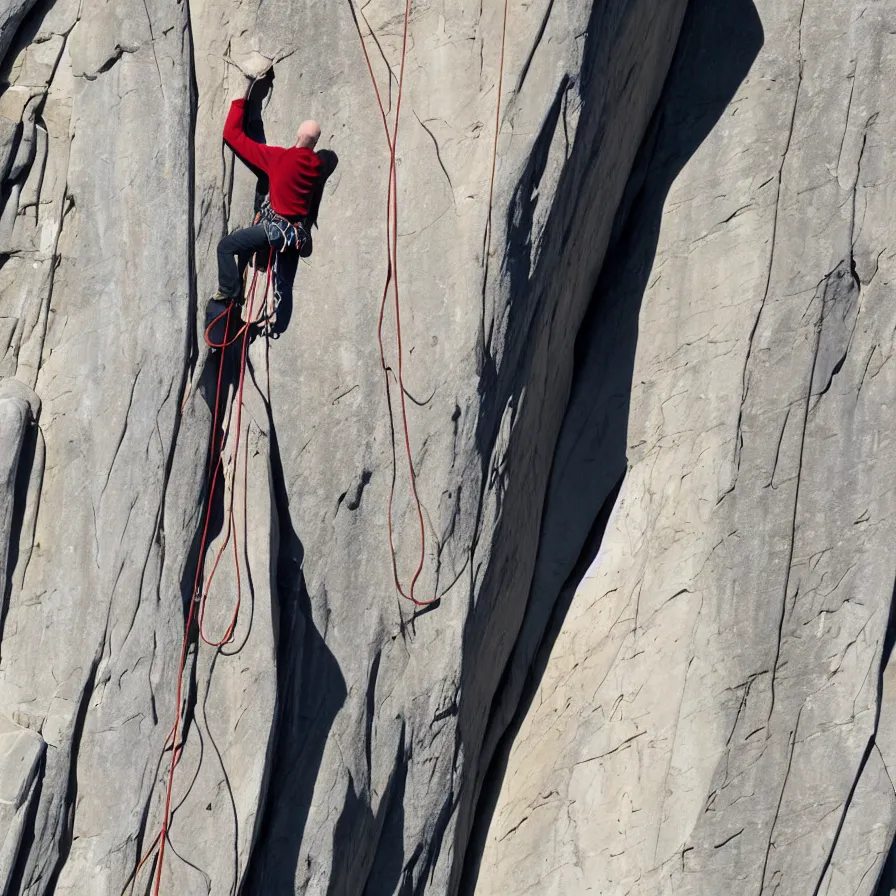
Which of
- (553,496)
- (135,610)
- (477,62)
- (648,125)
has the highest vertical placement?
(648,125)

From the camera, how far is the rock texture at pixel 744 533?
361 inches

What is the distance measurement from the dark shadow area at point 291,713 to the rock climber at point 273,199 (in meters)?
0.97

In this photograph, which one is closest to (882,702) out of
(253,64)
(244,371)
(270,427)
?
(270,427)

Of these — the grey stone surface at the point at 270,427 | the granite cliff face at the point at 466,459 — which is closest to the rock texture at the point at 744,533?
the granite cliff face at the point at 466,459

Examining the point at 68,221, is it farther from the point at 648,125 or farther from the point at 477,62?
the point at 648,125

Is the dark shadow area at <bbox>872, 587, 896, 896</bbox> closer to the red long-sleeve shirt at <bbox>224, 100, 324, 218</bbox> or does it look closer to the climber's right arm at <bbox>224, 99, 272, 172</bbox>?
the red long-sleeve shirt at <bbox>224, 100, 324, 218</bbox>

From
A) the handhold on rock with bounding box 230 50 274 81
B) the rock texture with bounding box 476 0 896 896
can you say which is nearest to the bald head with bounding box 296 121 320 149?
the handhold on rock with bounding box 230 50 274 81

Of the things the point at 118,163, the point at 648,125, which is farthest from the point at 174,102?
the point at 648,125

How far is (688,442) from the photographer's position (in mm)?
9539

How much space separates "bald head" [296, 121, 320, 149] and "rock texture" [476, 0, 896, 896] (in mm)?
2813

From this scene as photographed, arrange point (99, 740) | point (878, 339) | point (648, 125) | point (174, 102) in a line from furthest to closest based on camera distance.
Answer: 1. point (648, 125)
2. point (878, 339)
3. point (174, 102)
4. point (99, 740)

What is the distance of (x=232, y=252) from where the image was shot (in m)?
8.18

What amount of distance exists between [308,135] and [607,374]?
2928mm

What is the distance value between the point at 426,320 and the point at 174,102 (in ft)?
6.58
